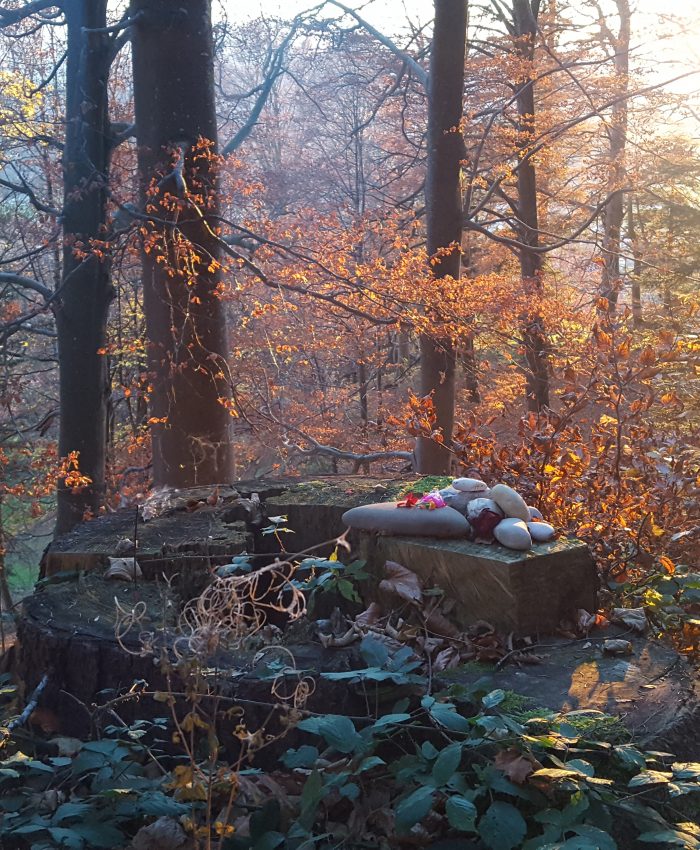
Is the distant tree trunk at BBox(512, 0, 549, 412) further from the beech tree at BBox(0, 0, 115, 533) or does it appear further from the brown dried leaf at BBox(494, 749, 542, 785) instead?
the brown dried leaf at BBox(494, 749, 542, 785)

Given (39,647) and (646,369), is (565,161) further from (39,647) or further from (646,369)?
(39,647)

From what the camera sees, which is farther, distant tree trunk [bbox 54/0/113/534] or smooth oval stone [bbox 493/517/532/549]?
distant tree trunk [bbox 54/0/113/534]

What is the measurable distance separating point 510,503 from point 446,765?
1.47m

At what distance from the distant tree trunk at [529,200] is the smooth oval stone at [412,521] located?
709 centimetres

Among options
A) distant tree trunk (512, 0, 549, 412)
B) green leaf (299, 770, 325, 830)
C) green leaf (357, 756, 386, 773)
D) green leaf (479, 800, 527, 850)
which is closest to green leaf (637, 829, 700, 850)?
green leaf (479, 800, 527, 850)

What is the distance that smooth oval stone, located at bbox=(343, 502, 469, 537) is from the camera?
3.37m

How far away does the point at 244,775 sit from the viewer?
2500mm

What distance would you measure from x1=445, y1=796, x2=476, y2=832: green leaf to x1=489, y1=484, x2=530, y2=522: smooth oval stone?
4.99 feet

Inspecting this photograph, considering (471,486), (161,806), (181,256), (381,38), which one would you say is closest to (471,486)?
(471,486)

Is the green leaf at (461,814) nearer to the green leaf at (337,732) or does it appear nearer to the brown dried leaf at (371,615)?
the green leaf at (337,732)

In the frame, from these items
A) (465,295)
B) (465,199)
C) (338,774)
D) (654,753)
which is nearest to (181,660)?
(338,774)

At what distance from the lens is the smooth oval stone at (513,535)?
10.3 feet

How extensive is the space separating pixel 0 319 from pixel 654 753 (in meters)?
10.4

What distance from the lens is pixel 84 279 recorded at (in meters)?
8.37
